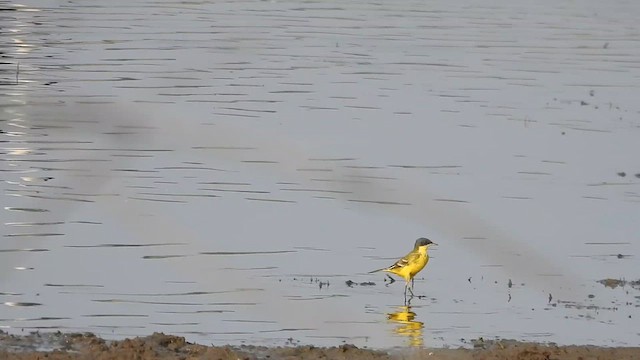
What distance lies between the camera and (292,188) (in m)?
10.1

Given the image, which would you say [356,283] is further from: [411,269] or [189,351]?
[189,351]

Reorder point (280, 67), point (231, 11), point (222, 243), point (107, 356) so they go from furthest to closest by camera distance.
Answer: point (231, 11)
point (280, 67)
point (222, 243)
point (107, 356)

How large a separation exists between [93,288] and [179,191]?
8.31 ft

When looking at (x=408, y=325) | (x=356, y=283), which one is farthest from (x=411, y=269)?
(x=408, y=325)

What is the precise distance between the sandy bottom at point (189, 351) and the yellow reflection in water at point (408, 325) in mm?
370

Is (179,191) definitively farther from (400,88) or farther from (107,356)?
(400,88)

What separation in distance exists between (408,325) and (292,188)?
5.54 feet

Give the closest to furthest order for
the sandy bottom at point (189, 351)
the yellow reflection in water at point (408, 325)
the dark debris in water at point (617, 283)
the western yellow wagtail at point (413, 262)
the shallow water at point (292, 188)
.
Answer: the shallow water at point (292, 188), the sandy bottom at point (189, 351), the yellow reflection in water at point (408, 325), the western yellow wagtail at point (413, 262), the dark debris in water at point (617, 283)

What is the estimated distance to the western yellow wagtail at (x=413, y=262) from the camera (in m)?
9.69

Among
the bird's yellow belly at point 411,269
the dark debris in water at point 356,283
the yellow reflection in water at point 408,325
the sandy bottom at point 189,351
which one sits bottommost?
the sandy bottom at point 189,351

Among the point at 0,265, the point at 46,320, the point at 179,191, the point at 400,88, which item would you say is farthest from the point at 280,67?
the point at 0,265

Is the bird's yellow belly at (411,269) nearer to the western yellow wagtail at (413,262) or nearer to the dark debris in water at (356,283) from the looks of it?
the western yellow wagtail at (413,262)

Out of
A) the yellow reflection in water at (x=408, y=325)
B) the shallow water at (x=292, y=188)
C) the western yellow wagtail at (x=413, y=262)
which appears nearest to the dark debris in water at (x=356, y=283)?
the shallow water at (x=292, y=188)

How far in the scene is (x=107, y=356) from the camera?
732 centimetres
